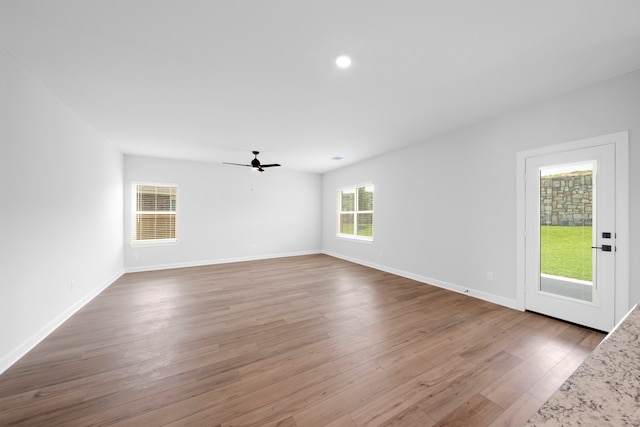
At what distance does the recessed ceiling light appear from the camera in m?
2.12

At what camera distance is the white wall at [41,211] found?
2082 millimetres

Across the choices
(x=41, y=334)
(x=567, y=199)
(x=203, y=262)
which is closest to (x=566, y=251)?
(x=567, y=199)

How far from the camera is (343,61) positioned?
2164 mm

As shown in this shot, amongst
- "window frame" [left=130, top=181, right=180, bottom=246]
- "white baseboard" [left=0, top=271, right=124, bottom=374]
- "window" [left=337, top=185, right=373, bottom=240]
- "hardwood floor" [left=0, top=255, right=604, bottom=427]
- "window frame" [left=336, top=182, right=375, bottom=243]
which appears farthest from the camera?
"window" [left=337, top=185, right=373, bottom=240]

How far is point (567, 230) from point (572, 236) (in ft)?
0.26

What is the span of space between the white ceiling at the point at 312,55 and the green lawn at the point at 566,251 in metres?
1.61

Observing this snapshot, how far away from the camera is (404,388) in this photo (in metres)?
1.78

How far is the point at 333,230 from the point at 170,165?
4535 mm

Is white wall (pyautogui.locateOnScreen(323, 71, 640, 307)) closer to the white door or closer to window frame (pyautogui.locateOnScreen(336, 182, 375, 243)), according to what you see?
the white door

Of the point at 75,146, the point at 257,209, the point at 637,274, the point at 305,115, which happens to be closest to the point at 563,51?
the point at 637,274

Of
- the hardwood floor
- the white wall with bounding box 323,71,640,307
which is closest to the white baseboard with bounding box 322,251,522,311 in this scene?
the white wall with bounding box 323,71,640,307

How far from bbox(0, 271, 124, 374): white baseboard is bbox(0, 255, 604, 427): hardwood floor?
0.22 ft

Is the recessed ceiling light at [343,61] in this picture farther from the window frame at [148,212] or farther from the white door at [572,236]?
the window frame at [148,212]

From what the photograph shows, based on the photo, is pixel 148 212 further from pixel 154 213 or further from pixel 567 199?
pixel 567 199
